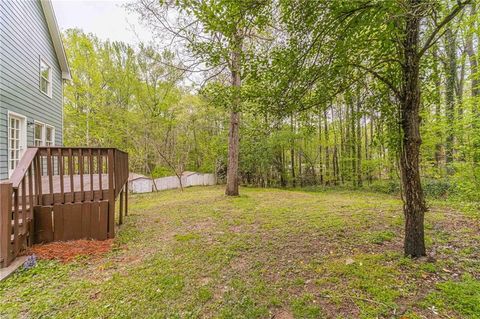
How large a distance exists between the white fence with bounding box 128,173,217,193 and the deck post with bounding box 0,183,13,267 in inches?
430

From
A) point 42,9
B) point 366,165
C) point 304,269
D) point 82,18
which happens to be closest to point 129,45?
point 82,18

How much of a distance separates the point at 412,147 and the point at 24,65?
363 inches

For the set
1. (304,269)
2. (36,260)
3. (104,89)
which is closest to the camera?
(304,269)

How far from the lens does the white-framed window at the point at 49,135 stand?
7941mm

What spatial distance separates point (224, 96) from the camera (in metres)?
3.82

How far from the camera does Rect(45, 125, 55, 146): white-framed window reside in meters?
7.94

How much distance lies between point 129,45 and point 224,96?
54.5 ft

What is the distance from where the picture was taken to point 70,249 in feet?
11.5

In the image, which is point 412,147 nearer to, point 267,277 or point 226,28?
point 267,277

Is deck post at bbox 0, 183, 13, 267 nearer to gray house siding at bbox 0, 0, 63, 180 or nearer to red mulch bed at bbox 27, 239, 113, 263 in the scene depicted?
red mulch bed at bbox 27, 239, 113, 263

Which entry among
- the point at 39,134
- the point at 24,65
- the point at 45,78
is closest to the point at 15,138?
the point at 39,134

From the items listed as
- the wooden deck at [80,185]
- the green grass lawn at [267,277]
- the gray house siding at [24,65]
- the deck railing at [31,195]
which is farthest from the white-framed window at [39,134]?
the green grass lawn at [267,277]

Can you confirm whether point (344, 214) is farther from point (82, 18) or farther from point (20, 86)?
point (82, 18)

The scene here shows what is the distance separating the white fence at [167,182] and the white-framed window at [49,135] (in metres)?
5.36
